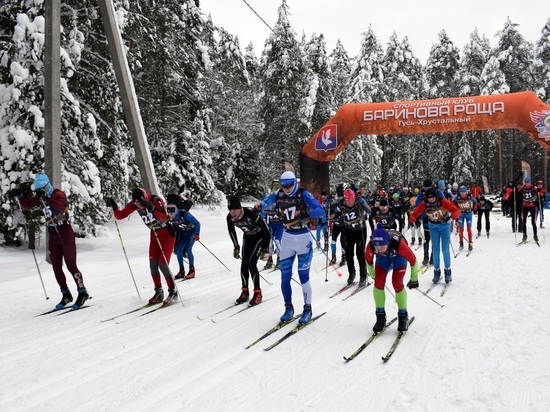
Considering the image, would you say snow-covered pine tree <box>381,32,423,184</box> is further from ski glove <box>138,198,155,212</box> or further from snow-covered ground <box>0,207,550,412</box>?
ski glove <box>138,198,155,212</box>

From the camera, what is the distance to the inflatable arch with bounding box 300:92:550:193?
14828 millimetres

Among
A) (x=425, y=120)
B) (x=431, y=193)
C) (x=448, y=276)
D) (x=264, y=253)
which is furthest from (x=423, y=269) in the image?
(x=425, y=120)

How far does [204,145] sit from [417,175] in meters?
33.0

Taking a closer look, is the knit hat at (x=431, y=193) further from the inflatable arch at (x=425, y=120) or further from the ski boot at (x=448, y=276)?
the inflatable arch at (x=425, y=120)

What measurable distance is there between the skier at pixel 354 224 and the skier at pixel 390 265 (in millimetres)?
3007

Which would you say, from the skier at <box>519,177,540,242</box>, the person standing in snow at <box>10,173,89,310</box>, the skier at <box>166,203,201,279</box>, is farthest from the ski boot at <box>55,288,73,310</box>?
the skier at <box>519,177,540,242</box>

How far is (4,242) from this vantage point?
466 inches

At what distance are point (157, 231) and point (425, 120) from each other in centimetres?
1279

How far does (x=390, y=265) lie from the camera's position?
5723mm

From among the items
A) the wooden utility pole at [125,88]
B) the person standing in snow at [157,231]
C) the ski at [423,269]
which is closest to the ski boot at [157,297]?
the person standing in snow at [157,231]

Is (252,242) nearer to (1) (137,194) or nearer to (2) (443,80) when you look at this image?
(1) (137,194)

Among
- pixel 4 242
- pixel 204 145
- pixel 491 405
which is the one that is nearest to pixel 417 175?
pixel 204 145

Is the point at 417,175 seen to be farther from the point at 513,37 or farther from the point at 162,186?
the point at 162,186

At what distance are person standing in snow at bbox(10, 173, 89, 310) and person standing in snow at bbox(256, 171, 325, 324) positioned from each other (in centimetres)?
360
